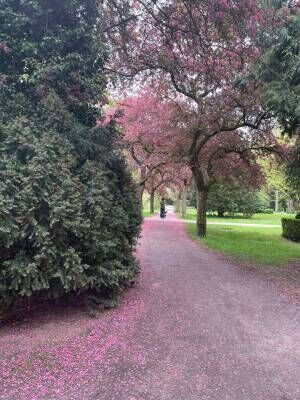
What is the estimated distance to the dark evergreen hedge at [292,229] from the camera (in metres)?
17.4

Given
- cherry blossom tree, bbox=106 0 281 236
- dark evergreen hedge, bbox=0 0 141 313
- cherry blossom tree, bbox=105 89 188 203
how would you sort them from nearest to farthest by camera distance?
dark evergreen hedge, bbox=0 0 141 313, cherry blossom tree, bbox=106 0 281 236, cherry blossom tree, bbox=105 89 188 203

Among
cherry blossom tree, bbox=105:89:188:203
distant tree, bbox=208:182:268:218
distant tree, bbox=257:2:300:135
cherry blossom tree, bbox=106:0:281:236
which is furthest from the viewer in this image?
distant tree, bbox=208:182:268:218

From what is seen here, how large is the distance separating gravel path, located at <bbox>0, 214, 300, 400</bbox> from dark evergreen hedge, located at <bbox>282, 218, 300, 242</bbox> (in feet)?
38.4

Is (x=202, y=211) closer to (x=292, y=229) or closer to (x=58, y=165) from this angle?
(x=292, y=229)

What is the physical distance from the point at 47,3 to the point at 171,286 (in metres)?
5.20

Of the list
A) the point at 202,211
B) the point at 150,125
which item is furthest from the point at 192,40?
the point at 202,211

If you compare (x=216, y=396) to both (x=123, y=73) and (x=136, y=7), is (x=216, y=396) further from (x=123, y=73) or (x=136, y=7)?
(x=123, y=73)

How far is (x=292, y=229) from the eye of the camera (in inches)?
702

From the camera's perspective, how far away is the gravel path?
3328mm

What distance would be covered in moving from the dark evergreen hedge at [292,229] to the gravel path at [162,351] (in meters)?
11.7

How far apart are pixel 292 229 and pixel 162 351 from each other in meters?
15.3

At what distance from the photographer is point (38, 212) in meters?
4.46

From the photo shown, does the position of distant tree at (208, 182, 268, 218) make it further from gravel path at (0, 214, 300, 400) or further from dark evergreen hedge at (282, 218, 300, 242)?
gravel path at (0, 214, 300, 400)

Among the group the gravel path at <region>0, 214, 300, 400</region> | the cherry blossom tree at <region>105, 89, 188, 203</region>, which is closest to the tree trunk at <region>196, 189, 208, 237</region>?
the cherry blossom tree at <region>105, 89, 188, 203</region>
